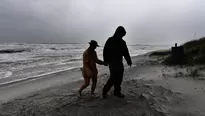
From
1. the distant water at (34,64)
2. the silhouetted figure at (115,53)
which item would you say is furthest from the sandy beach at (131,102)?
the distant water at (34,64)

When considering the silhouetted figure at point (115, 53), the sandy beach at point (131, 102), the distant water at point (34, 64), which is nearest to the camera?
the sandy beach at point (131, 102)

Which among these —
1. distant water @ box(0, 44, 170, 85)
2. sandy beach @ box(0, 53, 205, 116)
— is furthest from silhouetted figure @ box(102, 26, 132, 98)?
distant water @ box(0, 44, 170, 85)

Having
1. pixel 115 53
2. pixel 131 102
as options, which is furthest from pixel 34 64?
pixel 131 102

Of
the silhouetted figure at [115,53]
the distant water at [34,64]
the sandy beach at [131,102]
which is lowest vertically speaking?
the distant water at [34,64]

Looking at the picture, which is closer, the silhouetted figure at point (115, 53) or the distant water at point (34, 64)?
the silhouetted figure at point (115, 53)

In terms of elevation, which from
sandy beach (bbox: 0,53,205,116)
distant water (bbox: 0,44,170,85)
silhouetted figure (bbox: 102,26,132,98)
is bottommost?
distant water (bbox: 0,44,170,85)

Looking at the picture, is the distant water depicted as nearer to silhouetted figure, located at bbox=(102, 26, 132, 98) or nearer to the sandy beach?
the sandy beach

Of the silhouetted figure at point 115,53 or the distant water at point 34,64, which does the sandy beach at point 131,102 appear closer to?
the silhouetted figure at point 115,53

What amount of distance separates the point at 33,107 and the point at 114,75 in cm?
227

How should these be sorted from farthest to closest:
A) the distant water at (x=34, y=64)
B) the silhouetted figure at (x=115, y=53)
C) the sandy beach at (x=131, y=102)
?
the distant water at (x=34, y=64) → the silhouetted figure at (x=115, y=53) → the sandy beach at (x=131, y=102)

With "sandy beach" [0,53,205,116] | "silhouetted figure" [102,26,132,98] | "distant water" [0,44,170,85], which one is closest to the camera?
"sandy beach" [0,53,205,116]

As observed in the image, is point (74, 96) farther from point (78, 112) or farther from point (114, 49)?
point (114, 49)

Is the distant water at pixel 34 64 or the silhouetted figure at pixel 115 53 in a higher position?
the silhouetted figure at pixel 115 53

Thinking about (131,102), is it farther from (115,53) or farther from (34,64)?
(34,64)
